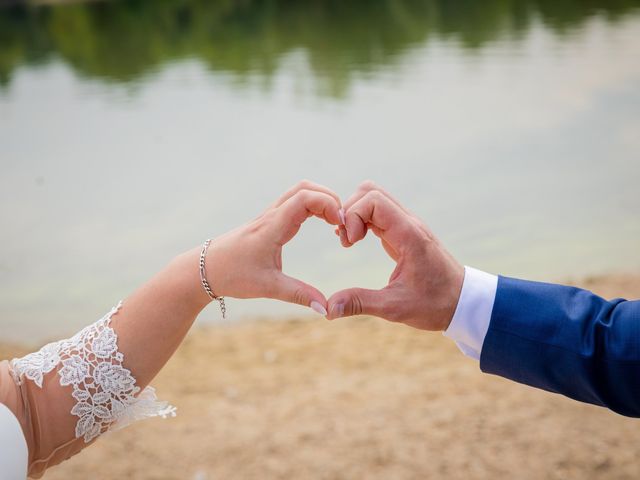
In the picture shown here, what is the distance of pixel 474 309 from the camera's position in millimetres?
1624

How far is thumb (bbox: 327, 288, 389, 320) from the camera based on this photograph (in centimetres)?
163

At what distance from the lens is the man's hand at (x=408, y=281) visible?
163cm

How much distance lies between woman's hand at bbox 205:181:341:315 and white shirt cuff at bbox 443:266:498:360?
29cm

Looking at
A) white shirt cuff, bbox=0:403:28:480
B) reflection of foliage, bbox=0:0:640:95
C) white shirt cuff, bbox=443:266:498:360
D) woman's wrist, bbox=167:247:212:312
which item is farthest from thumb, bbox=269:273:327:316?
reflection of foliage, bbox=0:0:640:95

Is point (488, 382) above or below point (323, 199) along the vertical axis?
below

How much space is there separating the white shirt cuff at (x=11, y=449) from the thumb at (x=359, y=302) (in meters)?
0.67

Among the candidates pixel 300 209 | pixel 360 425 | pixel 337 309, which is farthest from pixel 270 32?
pixel 337 309

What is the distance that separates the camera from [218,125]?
10.4 m

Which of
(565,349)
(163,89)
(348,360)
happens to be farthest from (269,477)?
(163,89)

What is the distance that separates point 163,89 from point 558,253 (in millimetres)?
8879

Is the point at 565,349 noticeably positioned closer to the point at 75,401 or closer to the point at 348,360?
the point at 75,401

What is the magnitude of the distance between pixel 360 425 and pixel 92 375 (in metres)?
2.02

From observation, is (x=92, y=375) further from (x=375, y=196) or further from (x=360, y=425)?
(x=360, y=425)

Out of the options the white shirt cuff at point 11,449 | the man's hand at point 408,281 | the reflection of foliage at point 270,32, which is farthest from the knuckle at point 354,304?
the reflection of foliage at point 270,32
